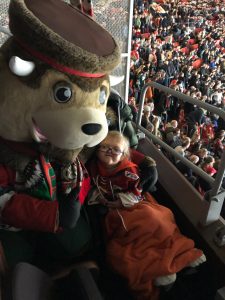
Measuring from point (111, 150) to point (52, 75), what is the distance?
0.42 meters

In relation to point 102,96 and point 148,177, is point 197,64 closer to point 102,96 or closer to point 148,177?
point 148,177

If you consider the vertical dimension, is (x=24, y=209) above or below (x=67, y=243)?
above

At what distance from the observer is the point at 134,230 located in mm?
1158

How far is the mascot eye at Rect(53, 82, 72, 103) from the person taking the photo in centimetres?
88

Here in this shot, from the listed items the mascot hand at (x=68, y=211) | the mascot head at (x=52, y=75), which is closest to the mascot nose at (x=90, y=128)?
the mascot head at (x=52, y=75)

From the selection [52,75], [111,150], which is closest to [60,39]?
[52,75]

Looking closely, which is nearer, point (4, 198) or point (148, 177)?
point (4, 198)

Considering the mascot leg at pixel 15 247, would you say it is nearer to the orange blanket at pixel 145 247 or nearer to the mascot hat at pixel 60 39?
the orange blanket at pixel 145 247

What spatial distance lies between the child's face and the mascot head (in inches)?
9.4

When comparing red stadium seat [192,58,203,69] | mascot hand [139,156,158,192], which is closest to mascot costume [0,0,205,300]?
mascot hand [139,156,158,192]

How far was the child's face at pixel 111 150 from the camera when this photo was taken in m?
1.19

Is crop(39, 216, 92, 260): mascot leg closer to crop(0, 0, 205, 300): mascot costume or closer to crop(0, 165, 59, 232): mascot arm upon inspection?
crop(0, 0, 205, 300): mascot costume

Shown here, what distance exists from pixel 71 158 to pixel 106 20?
1999mm

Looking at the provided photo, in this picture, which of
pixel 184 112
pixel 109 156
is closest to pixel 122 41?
pixel 109 156
